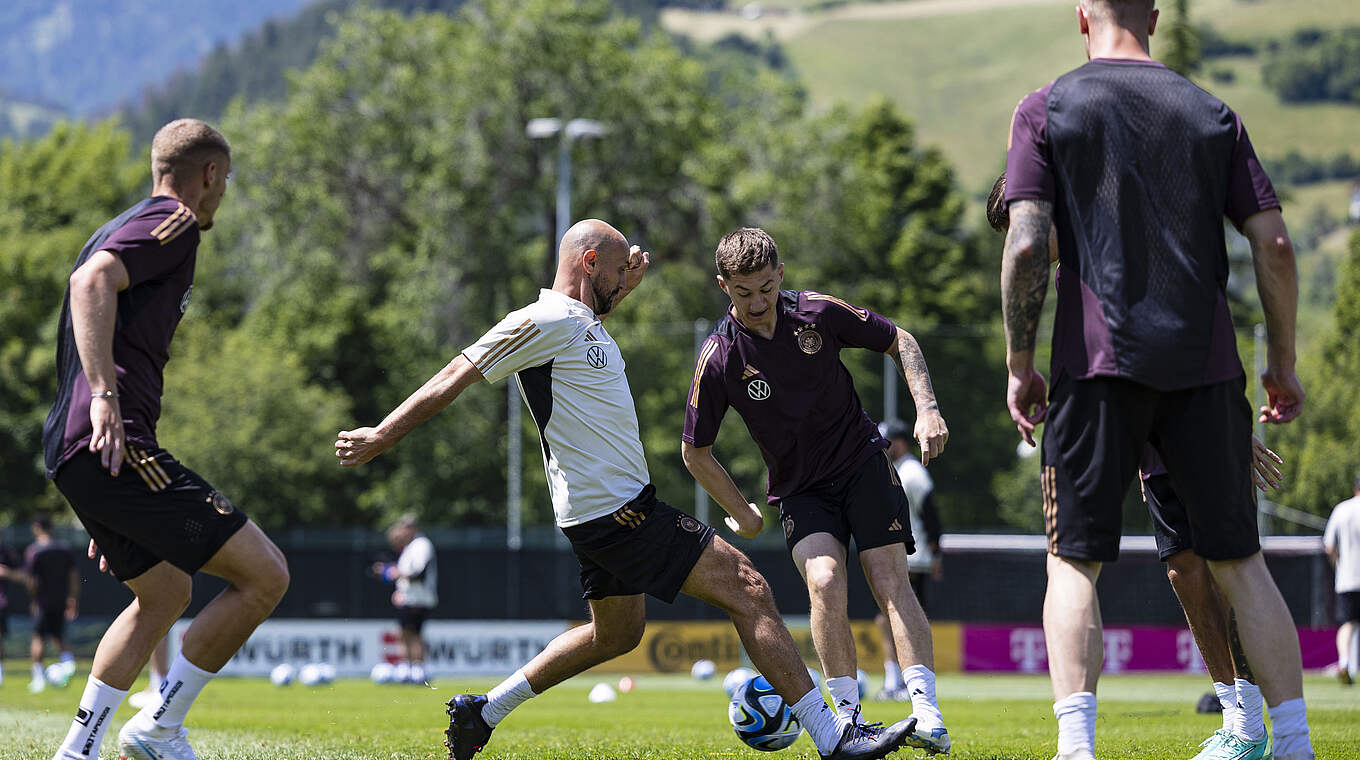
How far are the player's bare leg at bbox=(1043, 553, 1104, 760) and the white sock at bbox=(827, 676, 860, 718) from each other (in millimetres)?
1644

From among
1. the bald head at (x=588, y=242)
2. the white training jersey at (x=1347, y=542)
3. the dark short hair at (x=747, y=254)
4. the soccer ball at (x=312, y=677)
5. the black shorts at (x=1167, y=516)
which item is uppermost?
the bald head at (x=588, y=242)

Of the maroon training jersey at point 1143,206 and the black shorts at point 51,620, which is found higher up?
the maroon training jersey at point 1143,206

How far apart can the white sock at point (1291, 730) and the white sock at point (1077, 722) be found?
1.91 feet

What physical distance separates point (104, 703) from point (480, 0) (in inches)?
1500

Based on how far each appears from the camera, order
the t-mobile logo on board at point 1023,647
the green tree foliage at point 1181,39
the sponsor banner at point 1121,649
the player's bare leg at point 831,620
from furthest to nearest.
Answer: the green tree foliage at point 1181,39, the t-mobile logo on board at point 1023,647, the sponsor banner at point 1121,649, the player's bare leg at point 831,620

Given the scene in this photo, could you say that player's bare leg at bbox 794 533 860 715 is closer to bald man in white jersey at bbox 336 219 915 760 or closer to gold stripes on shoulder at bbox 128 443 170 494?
bald man in white jersey at bbox 336 219 915 760

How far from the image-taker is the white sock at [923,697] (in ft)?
19.9

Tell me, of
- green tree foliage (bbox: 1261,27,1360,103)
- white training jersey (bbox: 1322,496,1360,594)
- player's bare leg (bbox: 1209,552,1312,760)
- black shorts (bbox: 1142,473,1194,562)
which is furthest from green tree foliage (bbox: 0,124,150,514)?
green tree foliage (bbox: 1261,27,1360,103)

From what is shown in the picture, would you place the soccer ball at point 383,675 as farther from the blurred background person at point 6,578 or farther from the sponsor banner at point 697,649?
the blurred background person at point 6,578

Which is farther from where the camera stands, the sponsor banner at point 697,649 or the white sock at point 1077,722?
the sponsor banner at point 697,649

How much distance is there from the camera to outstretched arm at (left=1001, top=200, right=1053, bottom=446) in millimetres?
4574

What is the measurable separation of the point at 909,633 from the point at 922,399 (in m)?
1.00

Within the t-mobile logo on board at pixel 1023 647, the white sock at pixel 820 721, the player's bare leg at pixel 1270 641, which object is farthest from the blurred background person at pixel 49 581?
the player's bare leg at pixel 1270 641

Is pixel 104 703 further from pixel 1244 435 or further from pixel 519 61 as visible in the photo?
pixel 519 61
